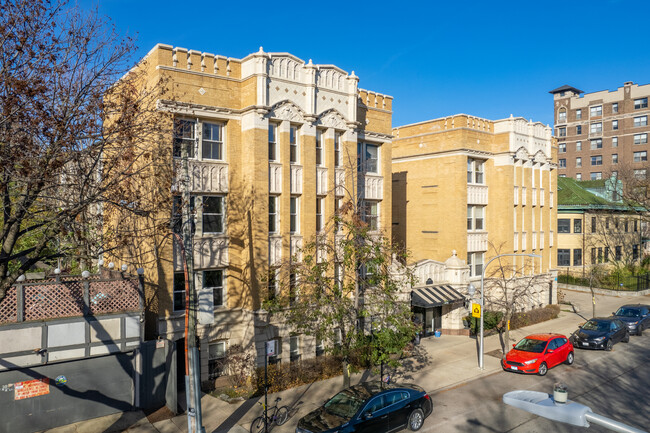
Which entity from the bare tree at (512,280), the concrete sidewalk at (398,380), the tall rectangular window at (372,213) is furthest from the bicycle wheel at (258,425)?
the bare tree at (512,280)

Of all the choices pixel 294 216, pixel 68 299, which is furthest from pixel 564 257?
pixel 68 299

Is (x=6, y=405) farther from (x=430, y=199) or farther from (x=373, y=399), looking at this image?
(x=430, y=199)

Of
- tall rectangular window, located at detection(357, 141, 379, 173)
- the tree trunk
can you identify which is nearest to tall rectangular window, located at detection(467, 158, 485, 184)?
tall rectangular window, located at detection(357, 141, 379, 173)

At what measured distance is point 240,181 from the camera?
69.8ft

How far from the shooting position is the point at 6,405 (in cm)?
1466

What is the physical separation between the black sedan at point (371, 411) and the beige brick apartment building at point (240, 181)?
6530mm

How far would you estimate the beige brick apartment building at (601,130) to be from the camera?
71.6m

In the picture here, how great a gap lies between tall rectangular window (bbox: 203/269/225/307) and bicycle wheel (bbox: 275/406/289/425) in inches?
234

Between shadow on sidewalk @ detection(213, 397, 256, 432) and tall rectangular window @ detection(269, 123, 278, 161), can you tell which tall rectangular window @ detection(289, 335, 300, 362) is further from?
tall rectangular window @ detection(269, 123, 278, 161)

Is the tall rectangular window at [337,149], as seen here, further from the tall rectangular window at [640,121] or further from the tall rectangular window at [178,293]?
the tall rectangular window at [640,121]

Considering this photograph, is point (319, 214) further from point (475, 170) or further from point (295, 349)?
point (475, 170)

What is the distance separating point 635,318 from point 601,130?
55027 mm

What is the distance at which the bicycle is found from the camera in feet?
51.1

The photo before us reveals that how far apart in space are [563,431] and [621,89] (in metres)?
73.6
